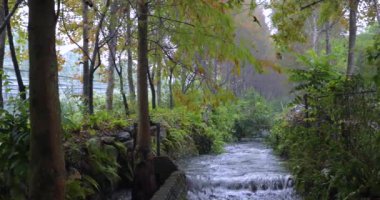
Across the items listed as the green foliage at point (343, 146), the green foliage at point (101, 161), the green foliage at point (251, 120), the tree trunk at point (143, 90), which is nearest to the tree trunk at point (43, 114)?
the green foliage at point (101, 161)

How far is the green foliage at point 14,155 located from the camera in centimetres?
378

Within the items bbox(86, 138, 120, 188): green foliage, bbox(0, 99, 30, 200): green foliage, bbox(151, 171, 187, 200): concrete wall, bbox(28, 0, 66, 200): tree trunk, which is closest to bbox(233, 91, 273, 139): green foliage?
bbox(151, 171, 187, 200): concrete wall

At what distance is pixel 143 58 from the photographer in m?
6.07

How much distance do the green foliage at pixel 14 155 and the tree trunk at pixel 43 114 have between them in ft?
4.36

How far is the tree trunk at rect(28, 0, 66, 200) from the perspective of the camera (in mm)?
2494

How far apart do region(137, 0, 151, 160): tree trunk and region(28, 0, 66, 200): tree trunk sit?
323cm

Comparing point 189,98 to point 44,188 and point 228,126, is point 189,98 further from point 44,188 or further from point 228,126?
point 228,126

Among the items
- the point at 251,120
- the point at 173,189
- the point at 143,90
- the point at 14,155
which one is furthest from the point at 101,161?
the point at 251,120

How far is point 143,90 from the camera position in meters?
6.14

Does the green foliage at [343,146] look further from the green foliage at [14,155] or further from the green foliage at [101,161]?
the green foliage at [14,155]

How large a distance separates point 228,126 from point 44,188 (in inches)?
738

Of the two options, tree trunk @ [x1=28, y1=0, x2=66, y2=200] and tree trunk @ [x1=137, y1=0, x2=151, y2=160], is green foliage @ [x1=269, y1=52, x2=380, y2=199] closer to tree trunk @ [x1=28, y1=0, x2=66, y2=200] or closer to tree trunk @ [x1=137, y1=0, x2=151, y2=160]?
tree trunk @ [x1=137, y1=0, x2=151, y2=160]

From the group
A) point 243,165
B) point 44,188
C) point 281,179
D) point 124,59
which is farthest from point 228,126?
point 44,188

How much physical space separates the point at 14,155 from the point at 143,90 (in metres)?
2.60
